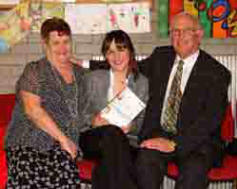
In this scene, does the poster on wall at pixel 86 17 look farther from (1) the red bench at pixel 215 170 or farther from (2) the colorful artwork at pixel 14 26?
(1) the red bench at pixel 215 170

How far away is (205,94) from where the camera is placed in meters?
2.77

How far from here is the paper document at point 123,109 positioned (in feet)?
9.42

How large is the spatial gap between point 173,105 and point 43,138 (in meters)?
0.73

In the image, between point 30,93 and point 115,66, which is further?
point 115,66

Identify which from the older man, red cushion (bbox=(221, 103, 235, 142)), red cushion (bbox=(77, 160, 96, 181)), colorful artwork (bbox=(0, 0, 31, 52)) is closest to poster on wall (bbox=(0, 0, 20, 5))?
colorful artwork (bbox=(0, 0, 31, 52))

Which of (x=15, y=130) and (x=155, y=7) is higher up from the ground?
(x=155, y=7)

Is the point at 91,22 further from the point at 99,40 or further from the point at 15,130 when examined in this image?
the point at 15,130

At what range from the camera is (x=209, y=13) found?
11.8 feet

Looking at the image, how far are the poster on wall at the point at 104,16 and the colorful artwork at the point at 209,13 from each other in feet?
0.45

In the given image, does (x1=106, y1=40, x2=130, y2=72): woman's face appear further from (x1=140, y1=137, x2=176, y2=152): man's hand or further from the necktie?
(x1=140, y1=137, x2=176, y2=152): man's hand

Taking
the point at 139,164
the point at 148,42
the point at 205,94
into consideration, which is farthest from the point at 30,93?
the point at 148,42

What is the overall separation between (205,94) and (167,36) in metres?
0.93

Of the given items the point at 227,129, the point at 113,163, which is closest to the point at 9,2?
the point at 113,163

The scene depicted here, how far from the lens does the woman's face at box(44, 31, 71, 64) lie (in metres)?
2.74
